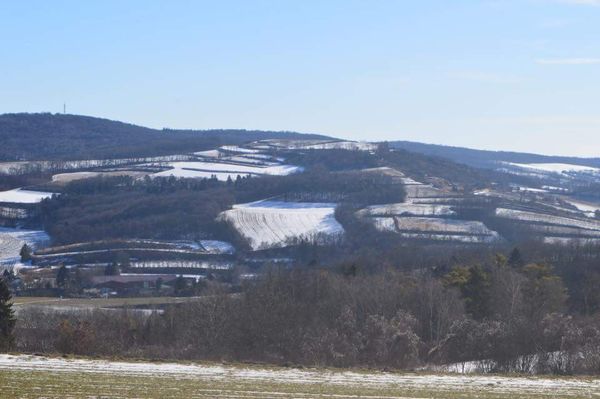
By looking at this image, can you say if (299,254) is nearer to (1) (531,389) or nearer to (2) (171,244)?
(2) (171,244)

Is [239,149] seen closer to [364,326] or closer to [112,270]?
[112,270]

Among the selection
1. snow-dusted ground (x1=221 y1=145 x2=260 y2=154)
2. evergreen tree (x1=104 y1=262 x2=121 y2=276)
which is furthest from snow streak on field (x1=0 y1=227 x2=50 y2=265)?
snow-dusted ground (x1=221 y1=145 x2=260 y2=154)


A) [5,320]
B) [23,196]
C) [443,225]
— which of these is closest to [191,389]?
[5,320]

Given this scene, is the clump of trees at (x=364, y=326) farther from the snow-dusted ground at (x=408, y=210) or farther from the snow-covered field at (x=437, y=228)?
the snow-dusted ground at (x=408, y=210)

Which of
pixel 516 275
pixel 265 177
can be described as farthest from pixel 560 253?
pixel 265 177

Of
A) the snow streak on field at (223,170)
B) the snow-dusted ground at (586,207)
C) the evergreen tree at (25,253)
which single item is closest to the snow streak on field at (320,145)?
the snow streak on field at (223,170)

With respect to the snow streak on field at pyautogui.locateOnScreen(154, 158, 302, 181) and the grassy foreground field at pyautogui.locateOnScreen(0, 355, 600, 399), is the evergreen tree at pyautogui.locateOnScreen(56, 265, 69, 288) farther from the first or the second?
the snow streak on field at pyautogui.locateOnScreen(154, 158, 302, 181)
